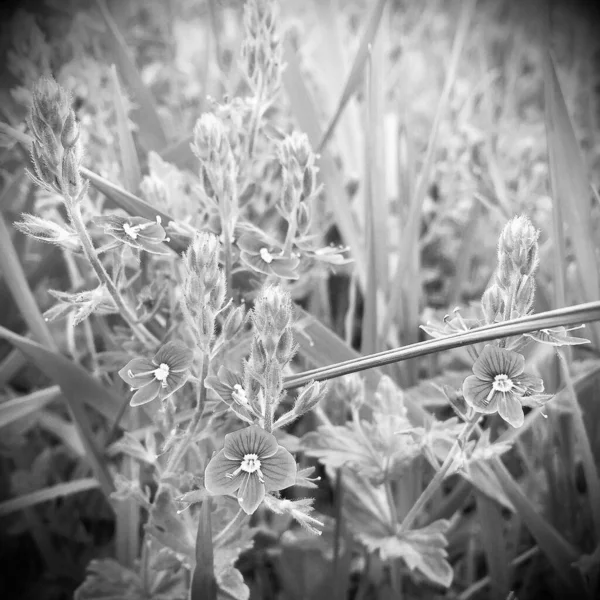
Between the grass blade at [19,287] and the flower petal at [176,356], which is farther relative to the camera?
→ the grass blade at [19,287]

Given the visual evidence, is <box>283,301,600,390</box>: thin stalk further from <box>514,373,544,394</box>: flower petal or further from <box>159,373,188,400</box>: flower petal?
<box>159,373,188,400</box>: flower petal

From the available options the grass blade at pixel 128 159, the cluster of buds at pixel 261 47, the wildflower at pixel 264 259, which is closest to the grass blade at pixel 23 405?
the grass blade at pixel 128 159

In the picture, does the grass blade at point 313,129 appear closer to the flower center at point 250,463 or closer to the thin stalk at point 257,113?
the thin stalk at point 257,113

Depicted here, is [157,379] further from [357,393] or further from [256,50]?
[256,50]

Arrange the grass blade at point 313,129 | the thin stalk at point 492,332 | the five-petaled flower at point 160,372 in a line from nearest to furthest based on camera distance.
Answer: the thin stalk at point 492,332 < the five-petaled flower at point 160,372 < the grass blade at point 313,129

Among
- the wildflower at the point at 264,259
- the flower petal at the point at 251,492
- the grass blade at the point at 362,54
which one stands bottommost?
the flower petal at the point at 251,492

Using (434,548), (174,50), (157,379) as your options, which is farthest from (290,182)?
(174,50)
